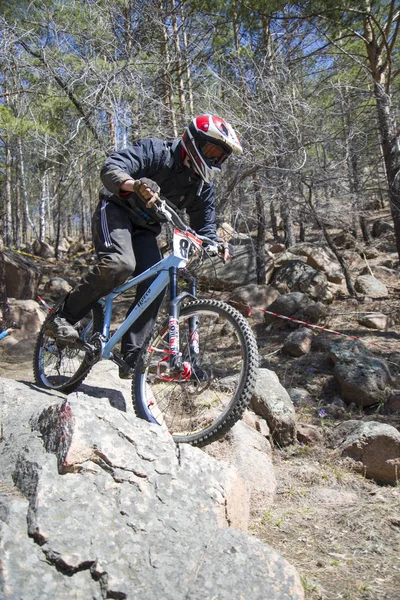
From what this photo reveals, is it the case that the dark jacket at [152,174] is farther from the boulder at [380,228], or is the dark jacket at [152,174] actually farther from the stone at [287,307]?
the boulder at [380,228]

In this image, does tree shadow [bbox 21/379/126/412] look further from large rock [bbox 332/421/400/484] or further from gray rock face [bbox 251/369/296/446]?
large rock [bbox 332/421/400/484]

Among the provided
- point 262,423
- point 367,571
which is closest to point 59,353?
point 262,423

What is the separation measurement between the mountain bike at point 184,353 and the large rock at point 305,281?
7971mm

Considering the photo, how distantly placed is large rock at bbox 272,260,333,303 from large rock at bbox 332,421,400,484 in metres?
7.58

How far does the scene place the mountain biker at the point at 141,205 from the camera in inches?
122

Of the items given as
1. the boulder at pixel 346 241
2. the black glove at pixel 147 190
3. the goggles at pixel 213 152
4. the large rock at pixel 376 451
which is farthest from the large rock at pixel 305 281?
the black glove at pixel 147 190

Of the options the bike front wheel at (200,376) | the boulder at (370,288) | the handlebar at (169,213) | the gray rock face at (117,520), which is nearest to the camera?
the gray rock face at (117,520)

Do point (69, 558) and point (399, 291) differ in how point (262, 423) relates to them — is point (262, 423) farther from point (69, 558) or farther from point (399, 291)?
point (399, 291)

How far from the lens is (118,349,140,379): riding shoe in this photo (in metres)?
3.26

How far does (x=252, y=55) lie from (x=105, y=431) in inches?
331

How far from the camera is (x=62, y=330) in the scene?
138 inches

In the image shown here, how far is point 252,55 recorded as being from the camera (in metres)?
8.91

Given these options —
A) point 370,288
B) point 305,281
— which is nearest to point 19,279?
point 305,281

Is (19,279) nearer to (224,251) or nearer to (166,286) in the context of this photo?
(224,251)
